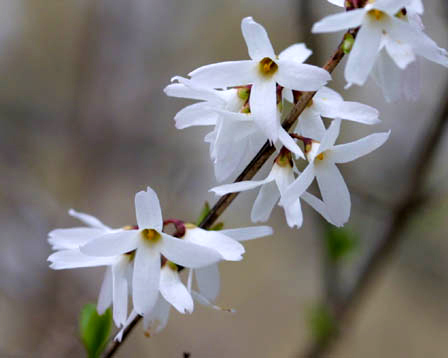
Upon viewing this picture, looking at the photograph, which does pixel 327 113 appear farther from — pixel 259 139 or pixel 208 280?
pixel 208 280

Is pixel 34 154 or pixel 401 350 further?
pixel 401 350

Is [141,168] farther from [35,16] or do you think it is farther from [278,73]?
[278,73]

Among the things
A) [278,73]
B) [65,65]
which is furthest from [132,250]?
[65,65]

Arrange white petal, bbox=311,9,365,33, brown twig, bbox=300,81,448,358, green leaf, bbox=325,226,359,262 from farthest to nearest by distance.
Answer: green leaf, bbox=325,226,359,262 < brown twig, bbox=300,81,448,358 < white petal, bbox=311,9,365,33

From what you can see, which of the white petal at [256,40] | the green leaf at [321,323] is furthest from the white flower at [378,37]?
the green leaf at [321,323]

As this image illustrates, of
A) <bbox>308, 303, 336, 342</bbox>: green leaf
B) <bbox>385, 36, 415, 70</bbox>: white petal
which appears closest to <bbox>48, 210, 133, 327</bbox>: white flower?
<bbox>385, 36, 415, 70</bbox>: white petal

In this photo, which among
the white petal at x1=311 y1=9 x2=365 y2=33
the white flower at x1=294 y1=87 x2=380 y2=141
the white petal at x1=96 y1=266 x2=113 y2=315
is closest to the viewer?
the white petal at x1=311 y1=9 x2=365 y2=33

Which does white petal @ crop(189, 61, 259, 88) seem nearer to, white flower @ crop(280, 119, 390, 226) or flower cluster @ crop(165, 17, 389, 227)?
flower cluster @ crop(165, 17, 389, 227)

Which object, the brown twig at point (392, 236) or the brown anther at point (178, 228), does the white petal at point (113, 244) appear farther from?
the brown twig at point (392, 236)
